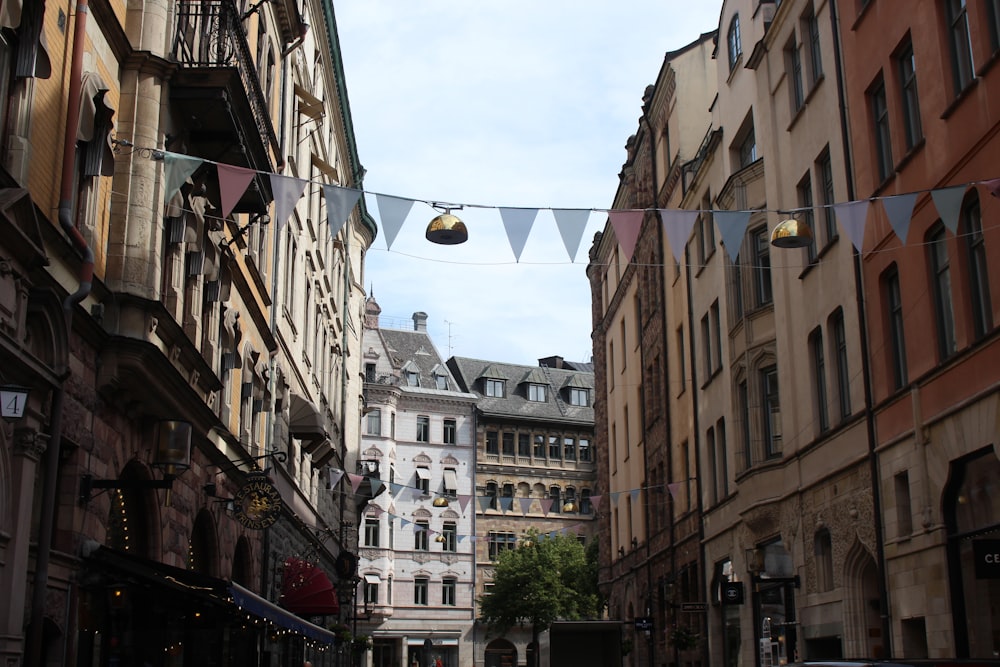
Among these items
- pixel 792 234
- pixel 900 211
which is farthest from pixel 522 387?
pixel 900 211

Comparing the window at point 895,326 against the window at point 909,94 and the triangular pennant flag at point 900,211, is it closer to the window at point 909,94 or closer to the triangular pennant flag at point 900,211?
the window at point 909,94

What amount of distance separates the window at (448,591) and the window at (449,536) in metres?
1.96

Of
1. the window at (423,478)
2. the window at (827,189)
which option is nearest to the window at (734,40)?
the window at (827,189)

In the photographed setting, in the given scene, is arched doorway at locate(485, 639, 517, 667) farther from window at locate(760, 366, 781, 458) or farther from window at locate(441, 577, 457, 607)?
window at locate(760, 366, 781, 458)

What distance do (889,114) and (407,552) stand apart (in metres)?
59.9

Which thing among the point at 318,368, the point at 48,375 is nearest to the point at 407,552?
the point at 318,368

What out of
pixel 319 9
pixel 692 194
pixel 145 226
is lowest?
pixel 145 226

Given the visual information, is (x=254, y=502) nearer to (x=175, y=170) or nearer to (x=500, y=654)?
(x=175, y=170)

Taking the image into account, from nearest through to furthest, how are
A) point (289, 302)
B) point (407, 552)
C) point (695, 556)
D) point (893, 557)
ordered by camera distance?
1. point (893, 557)
2. point (289, 302)
3. point (695, 556)
4. point (407, 552)

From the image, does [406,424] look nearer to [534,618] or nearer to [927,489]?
[534,618]

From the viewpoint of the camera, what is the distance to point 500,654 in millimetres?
76938

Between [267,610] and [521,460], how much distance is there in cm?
6384

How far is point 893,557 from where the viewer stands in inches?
746

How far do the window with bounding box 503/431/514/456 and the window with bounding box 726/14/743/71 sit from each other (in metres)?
52.7
